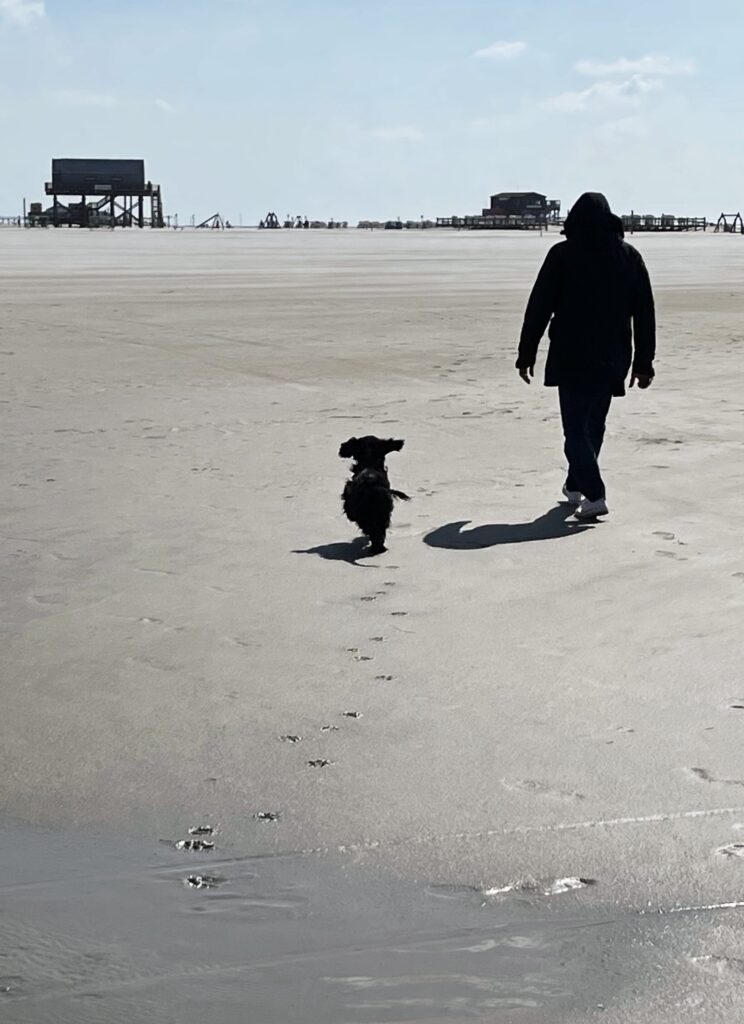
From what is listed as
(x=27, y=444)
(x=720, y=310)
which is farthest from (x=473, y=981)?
(x=720, y=310)

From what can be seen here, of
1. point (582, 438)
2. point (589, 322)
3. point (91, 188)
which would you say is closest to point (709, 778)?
point (582, 438)

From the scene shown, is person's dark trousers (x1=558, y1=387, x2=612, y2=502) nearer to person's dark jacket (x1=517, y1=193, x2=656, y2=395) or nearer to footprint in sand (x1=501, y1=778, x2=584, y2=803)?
person's dark jacket (x1=517, y1=193, x2=656, y2=395)

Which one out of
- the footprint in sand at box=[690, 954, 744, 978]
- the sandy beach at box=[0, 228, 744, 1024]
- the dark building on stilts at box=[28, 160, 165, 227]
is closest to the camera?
the footprint in sand at box=[690, 954, 744, 978]

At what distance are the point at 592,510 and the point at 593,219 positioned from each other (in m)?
1.52

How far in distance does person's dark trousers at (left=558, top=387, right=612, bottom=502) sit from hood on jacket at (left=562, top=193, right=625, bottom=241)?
83cm

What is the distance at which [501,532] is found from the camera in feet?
24.3

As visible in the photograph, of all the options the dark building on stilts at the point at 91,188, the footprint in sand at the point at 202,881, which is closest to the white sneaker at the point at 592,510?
the footprint in sand at the point at 202,881

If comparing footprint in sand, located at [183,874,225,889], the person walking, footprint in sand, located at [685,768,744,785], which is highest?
the person walking

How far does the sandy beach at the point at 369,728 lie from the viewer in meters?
3.09

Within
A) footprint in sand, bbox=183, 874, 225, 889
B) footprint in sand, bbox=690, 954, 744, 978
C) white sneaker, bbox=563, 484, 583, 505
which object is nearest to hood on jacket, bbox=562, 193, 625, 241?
white sneaker, bbox=563, 484, 583, 505

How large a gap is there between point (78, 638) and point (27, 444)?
4.54 m

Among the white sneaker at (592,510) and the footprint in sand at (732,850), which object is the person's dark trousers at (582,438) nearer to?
the white sneaker at (592,510)

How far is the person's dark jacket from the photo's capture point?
7512mm

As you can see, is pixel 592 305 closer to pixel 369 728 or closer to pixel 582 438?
pixel 582 438
